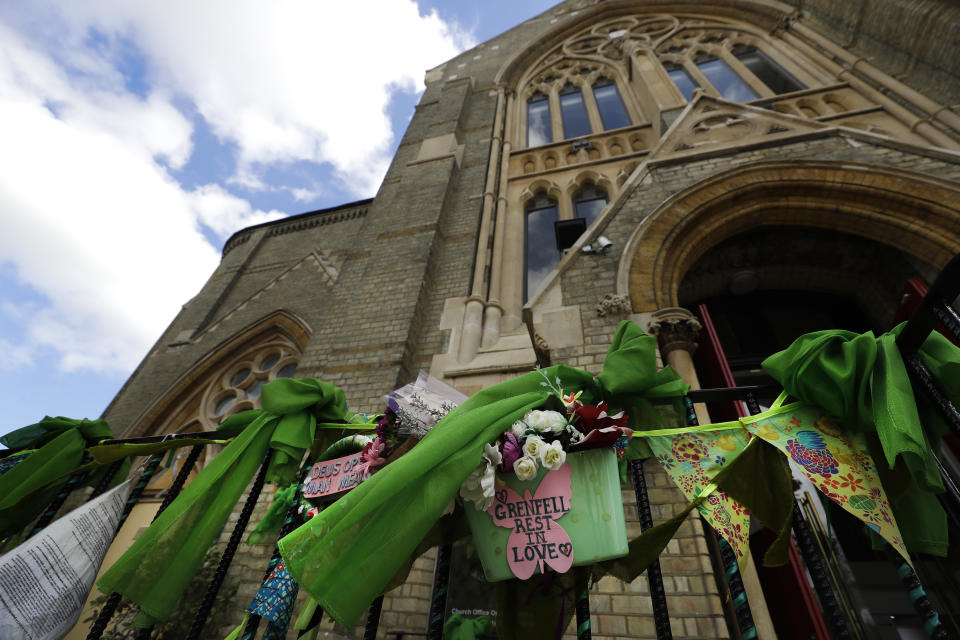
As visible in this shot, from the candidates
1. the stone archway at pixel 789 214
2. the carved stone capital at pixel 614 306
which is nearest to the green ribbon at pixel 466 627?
the carved stone capital at pixel 614 306

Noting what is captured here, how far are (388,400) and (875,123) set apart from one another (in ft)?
27.1

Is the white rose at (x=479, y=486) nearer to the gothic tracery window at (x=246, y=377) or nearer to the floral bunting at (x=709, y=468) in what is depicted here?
the floral bunting at (x=709, y=468)

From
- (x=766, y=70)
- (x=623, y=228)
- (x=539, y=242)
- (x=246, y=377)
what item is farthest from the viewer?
(x=766, y=70)

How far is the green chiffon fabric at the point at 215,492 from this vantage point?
186 cm

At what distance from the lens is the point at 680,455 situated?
1.78m

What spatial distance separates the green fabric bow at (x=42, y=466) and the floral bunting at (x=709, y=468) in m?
3.29

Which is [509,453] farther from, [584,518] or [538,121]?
[538,121]

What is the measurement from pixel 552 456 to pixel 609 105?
10.6 meters

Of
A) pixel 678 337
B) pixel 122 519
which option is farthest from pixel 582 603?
pixel 678 337

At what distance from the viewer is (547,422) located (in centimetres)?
162

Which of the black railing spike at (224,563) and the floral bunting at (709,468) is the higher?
the floral bunting at (709,468)

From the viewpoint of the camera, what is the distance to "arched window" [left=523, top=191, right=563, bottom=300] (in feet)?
21.8

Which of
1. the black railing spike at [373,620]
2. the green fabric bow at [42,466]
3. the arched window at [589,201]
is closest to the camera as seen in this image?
the black railing spike at [373,620]

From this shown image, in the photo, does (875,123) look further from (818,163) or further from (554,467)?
(554,467)
